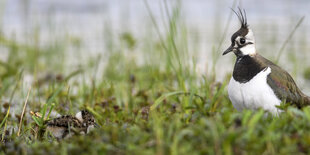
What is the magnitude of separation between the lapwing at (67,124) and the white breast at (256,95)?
1.19 m

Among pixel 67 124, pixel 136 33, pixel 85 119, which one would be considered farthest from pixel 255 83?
pixel 136 33

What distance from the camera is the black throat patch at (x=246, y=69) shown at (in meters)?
3.65

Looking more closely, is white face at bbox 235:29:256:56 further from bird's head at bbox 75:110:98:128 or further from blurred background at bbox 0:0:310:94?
bird's head at bbox 75:110:98:128

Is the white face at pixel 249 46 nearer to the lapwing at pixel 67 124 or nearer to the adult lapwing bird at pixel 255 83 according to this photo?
the adult lapwing bird at pixel 255 83

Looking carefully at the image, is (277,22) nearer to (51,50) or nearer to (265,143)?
(51,50)

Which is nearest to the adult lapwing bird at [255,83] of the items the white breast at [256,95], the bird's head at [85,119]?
the white breast at [256,95]

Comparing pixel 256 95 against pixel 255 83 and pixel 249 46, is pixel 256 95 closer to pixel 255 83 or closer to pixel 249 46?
pixel 255 83

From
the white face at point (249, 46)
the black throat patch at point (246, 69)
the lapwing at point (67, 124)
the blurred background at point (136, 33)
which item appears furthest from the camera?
the blurred background at point (136, 33)

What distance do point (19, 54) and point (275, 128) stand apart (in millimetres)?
5636

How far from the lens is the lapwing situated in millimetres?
3453

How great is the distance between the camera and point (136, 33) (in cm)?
845

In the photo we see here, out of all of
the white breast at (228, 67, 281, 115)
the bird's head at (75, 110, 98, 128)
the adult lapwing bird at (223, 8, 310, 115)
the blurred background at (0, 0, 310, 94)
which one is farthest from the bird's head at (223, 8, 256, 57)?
the bird's head at (75, 110, 98, 128)

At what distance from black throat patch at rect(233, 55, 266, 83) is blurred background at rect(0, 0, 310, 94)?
1.00m

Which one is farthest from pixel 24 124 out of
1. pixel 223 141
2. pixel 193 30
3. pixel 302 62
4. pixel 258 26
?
pixel 258 26
